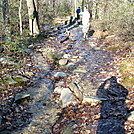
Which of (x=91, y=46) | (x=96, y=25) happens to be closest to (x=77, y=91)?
(x=91, y=46)

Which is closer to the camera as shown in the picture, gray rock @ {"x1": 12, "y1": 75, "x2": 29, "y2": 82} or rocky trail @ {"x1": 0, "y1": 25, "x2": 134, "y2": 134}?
rocky trail @ {"x1": 0, "y1": 25, "x2": 134, "y2": 134}

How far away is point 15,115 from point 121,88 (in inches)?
140

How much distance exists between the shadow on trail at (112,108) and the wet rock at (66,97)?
0.93m

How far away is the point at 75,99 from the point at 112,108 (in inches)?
51.5

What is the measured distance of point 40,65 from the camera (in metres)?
8.78

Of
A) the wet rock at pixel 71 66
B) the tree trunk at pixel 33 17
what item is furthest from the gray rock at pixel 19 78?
the tree trunk at pixel 33 17

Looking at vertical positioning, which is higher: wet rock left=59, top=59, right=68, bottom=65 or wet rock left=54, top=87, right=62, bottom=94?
wet rock left=59, top=59, right=68, bottom=65

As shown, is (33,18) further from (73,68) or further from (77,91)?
(77,91)

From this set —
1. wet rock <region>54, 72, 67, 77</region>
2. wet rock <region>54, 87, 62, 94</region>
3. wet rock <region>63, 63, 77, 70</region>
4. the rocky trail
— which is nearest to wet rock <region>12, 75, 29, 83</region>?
the rocky trail

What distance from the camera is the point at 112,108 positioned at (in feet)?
15.0

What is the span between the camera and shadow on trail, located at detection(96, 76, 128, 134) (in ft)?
12.5

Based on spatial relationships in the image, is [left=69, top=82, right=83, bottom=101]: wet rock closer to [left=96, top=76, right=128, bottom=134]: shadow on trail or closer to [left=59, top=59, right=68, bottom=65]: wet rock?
[left=96, top=76, right=128, bottom=134]: shadow on trail

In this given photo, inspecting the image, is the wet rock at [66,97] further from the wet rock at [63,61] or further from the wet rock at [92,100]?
the wet rock at [63,61]

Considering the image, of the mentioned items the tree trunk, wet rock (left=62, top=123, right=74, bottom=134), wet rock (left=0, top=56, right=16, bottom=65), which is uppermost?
the tree trunk
